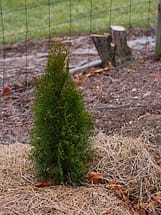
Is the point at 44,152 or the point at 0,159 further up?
the point at 44,152

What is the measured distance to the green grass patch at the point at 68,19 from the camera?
9.46 metres

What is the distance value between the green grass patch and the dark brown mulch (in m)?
1.28

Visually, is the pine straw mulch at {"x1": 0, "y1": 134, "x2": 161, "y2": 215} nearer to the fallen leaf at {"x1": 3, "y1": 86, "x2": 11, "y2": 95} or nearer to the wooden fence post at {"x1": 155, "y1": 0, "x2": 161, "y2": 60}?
the fallen leaf at {"x1": 3, "y1": 86, "x2": 11, "y2": 95}

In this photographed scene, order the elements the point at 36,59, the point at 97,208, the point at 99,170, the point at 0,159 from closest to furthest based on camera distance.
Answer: the point at 97,208 → the point at 99,170 → the point at 0,159 → the point at 36,59

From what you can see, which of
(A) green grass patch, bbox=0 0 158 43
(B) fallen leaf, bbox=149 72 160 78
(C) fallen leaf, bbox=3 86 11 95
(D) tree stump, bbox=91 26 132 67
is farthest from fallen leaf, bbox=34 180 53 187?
(A) green grass patch, bbox=0 0 158 43

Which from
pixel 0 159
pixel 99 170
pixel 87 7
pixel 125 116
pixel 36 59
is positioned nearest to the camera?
pixel 99 170

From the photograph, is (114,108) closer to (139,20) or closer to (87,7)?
(139,20)

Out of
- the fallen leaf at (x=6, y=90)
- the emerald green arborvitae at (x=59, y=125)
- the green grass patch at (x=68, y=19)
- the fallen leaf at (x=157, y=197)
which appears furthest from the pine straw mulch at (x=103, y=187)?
the green grass patch at (x=68, y=19)

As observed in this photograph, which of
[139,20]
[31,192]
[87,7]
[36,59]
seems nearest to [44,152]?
[31,192]

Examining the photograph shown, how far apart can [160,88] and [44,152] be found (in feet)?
8.56

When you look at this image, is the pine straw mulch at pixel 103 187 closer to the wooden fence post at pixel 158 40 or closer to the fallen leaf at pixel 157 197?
the fallen leaf at pixel 157 197

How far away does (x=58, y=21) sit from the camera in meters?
10.3

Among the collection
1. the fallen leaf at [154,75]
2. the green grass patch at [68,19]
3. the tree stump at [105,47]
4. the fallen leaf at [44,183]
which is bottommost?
the green grass patch at [68,19]

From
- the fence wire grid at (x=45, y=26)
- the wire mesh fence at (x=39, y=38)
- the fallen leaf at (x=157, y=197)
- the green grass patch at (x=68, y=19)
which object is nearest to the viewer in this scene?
the fallen leaf at (x=157, y=197)
